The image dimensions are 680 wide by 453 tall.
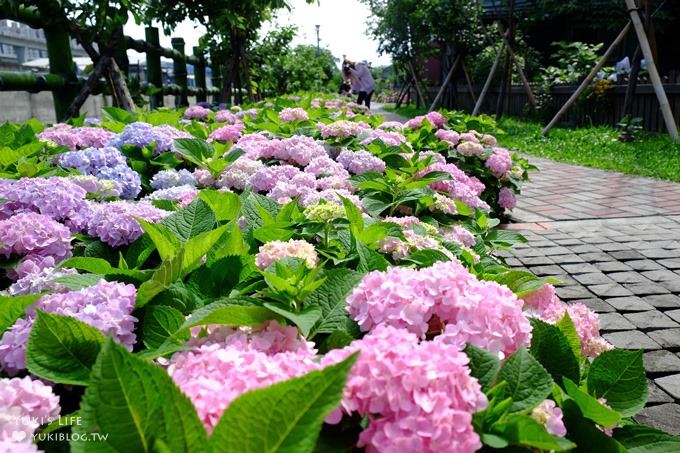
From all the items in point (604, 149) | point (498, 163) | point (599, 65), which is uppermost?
point (599, 65)

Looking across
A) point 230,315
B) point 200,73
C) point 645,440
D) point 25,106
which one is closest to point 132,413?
point 230,315

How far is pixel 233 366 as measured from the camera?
30.7 inches

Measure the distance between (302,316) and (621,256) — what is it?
3.79m

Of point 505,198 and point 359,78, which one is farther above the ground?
point 359,78

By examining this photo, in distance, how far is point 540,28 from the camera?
65.4 feet

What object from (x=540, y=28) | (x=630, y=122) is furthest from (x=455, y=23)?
(x=630, y=122)

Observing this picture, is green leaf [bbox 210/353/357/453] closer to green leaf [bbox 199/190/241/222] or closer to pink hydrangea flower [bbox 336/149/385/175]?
green leaf [bbox 199/190/241/222]

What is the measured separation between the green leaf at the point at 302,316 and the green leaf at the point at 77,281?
0.41 m

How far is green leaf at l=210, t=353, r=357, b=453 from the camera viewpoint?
613 millimetres

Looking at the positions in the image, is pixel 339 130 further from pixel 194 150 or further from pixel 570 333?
pixel 570 333

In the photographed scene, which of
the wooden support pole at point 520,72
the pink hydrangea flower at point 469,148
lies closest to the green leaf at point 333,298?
the pink hydrangea flower at point 469,148

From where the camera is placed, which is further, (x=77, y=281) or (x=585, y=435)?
(x=77, y=281)

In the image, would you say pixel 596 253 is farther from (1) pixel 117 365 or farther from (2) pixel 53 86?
(2) pixel 53 86

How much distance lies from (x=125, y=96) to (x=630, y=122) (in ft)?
26.8
